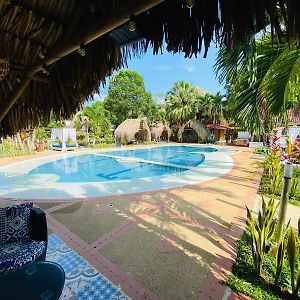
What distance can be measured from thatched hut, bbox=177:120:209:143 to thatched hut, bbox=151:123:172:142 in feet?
5.58

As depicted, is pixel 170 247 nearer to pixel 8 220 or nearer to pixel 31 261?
pixel 31 261

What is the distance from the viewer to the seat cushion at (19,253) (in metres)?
2.58

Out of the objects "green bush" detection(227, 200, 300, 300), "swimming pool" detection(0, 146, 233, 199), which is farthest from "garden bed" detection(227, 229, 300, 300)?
"swimming pool" detection(0, 146, 233, 199)

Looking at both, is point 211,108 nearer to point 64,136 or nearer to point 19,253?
point 64,136

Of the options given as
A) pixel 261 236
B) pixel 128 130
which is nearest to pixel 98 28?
pixel 261 236

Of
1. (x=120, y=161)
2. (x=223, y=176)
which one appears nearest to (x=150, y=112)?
(x=120, y=161)

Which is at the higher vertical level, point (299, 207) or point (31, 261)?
point (31, 261)

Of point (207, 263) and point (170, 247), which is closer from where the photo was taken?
point (207, 263)

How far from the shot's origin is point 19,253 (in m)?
2.75

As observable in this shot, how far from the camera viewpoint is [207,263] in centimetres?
324

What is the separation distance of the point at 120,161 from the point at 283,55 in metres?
13.2

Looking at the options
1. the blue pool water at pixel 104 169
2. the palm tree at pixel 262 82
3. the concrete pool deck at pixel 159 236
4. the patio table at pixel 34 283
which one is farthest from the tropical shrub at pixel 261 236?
the blue pool water at pixel 104 169

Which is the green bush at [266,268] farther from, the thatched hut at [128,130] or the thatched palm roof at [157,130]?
the thatched palm roof at [157,130]

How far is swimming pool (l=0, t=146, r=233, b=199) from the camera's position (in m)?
7.03
